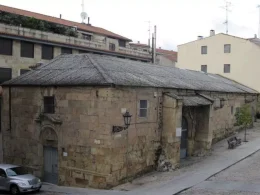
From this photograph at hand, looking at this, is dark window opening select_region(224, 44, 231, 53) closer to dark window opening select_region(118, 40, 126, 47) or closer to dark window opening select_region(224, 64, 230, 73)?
dark window opening select_region(224, 64, 230, 73)

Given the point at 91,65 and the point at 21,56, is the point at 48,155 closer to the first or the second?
the point at 91,65

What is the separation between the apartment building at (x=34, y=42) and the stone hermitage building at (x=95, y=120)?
30.3ft

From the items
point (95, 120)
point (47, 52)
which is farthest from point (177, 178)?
point (47, 52)

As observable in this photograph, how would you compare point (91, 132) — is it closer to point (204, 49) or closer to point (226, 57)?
point (226, 57)

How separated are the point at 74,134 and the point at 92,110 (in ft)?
5.54

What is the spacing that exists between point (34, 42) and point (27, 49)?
864 millimetres

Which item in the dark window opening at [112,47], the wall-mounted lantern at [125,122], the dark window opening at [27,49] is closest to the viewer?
the wall-mounted lantern at [125,122]

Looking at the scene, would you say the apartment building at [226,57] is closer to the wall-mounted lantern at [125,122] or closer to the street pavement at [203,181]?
the street pavement at [203,181]

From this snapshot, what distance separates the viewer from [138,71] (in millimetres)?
21234

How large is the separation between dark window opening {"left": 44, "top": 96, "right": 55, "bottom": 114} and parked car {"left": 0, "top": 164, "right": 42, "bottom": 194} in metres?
3.38

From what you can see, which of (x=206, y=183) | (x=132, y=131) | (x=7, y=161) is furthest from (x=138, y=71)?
(x=7, y=161)

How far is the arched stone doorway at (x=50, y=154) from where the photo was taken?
61.7 ft

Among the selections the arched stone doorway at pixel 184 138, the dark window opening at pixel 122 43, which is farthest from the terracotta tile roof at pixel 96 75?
the dark window opening at pixel 122 43

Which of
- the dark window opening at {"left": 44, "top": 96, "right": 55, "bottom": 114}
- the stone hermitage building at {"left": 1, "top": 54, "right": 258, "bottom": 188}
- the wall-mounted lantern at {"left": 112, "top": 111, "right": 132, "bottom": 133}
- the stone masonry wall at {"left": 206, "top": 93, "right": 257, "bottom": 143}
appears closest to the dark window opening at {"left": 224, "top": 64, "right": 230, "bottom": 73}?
the stone masonry wall at {"left": 206, "top": 93, "right": 257, "bottom": 143}
